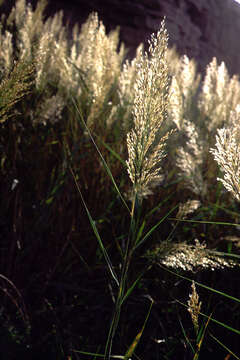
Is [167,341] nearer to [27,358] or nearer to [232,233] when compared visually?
[27,358]

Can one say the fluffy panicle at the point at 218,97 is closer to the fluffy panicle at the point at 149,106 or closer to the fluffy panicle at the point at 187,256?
the fluffy panicle at the point at 187,256

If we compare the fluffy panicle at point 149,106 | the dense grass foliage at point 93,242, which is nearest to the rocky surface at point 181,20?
the dense grass foliage at point 93,242

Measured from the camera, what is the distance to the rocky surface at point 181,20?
17.0 feet

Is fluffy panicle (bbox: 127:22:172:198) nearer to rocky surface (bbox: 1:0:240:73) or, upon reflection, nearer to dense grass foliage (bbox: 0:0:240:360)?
dense grass foliage (bbox: 0:0:240:360)

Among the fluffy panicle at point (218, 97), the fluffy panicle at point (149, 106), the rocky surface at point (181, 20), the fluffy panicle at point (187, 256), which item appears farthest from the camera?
the rocky surface at point (181, 20)

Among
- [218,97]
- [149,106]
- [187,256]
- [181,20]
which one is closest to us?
[149,106]

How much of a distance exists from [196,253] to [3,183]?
0.88 metres

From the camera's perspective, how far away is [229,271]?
117 cm

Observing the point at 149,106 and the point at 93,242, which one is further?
the point at 93,242

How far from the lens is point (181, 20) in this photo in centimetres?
621

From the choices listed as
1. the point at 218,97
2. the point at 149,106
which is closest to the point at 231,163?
the point at 149,106

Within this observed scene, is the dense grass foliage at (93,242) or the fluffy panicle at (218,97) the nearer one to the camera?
the dense grass foliage at (93,242)

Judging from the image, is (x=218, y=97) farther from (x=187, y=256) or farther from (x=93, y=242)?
(x=187, y=256)

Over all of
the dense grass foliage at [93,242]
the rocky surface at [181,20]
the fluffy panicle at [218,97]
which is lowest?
the dense grass foliage at [93,242]
